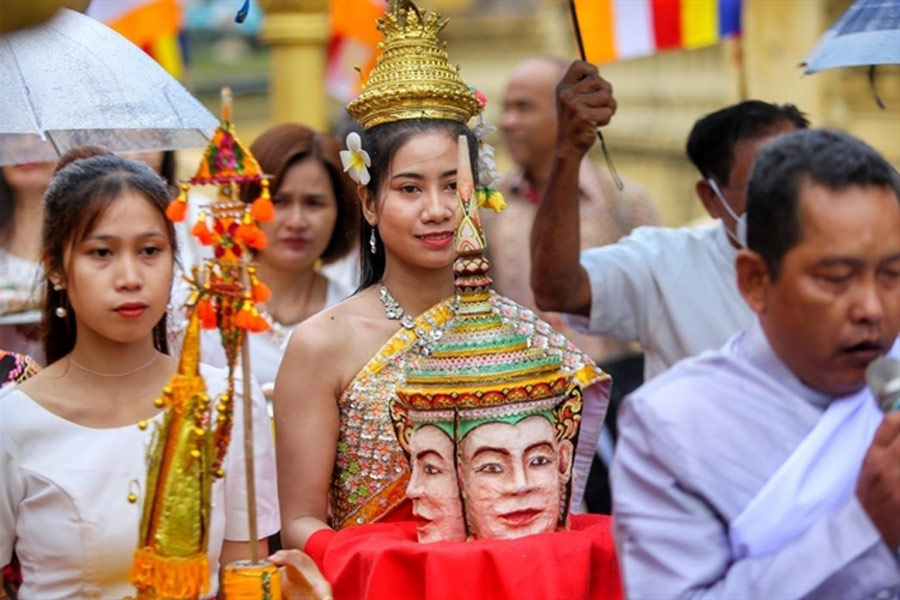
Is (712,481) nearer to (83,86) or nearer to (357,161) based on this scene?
(357,161)

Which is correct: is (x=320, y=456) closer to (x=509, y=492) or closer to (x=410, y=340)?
(x=410, y=340)

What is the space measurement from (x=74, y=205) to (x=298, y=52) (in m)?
8.51

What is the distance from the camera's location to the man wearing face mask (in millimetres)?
5457

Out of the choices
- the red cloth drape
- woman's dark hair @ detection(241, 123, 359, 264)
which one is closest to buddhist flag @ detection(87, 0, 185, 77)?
woman's dark hair @ detection(241, 123, 359, 264)

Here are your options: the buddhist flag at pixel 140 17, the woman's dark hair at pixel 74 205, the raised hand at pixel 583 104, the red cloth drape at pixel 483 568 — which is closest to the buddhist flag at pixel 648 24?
the raised hand at pixel 583 104

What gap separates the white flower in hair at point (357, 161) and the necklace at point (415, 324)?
29cm

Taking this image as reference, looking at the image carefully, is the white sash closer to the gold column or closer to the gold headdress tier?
the gold headdress tier

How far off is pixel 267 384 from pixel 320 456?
1.71m

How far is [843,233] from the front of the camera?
310cm

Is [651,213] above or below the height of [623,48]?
below

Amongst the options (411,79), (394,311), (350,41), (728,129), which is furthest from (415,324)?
(350,41)

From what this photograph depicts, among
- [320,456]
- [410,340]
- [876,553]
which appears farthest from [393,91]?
[876,553]

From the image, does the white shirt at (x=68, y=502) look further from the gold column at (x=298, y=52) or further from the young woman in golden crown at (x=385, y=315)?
the gold column at (x=298, y=52)

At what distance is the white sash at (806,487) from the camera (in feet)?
10.1
